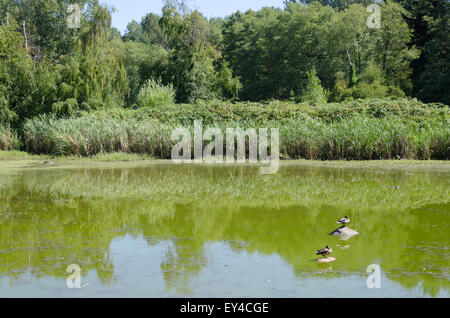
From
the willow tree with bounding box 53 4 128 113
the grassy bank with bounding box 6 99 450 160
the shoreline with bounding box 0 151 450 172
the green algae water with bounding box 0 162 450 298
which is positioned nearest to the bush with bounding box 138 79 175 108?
the willow tree with bounding box 53 4 128 113

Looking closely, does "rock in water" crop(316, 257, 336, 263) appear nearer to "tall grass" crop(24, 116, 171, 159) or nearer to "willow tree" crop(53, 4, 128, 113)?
"tall grass" crop(24, 116, 171, 159)

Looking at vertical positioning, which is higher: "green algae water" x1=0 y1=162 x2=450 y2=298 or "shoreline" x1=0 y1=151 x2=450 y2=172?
"shoreline" x1=0 y1=151 x2=450 y2=172

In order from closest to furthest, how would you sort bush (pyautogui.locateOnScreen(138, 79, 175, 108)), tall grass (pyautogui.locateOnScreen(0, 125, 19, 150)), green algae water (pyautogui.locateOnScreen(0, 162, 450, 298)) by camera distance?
green algae water (pyautogui.locateOnScreen(0, 162, 450, 298)), tall grass (pyautogui.locateOnScreen(0, 125, 19, 150)), bush (pyautogui.locateOnScreen(138, 79, 175, 108))

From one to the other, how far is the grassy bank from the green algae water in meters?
4.13

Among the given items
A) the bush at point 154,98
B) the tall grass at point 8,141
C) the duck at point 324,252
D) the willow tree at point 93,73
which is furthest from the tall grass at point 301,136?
the duck at point 324,252

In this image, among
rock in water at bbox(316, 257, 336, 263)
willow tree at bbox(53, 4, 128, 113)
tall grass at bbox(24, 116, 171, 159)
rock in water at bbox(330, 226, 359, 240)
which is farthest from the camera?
willow tree at bbox(53, 4, 128, 113)

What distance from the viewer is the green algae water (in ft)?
17.0

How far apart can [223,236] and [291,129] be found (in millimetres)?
11412

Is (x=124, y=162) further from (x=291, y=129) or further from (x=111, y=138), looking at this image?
(x=291, y=129)

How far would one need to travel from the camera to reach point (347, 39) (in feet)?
159

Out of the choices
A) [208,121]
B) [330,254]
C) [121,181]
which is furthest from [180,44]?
[330,254]

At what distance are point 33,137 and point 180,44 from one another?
1729 cm

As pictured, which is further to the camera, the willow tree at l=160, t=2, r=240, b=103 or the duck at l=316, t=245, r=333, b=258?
the willow tree at l=160, t=2, r=240, b=103
